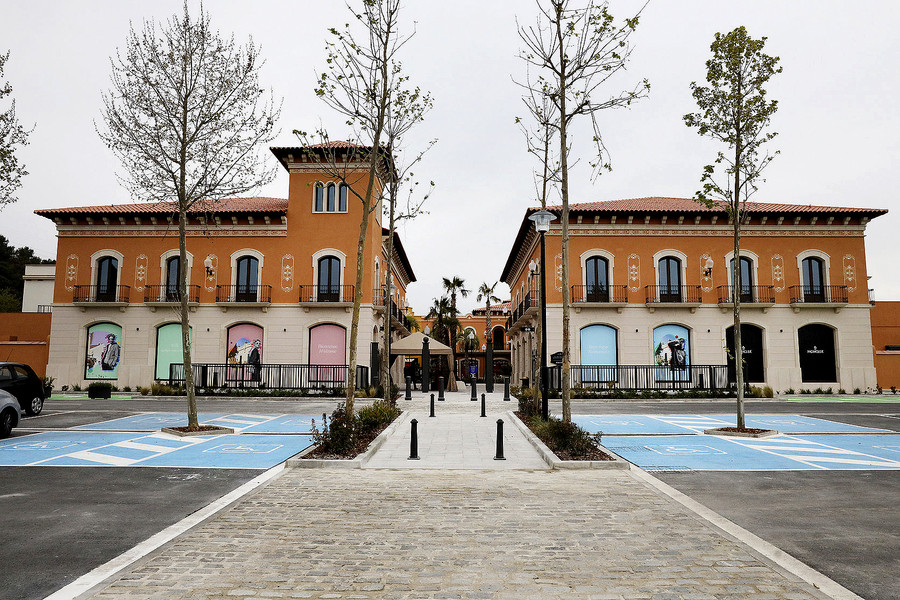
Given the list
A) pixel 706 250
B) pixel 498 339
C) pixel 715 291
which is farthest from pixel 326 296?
pixel 498 339

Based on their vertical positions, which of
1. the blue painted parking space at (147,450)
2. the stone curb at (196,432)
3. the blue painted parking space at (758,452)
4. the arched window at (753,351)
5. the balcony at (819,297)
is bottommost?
the blue painted parking space at (758,452)

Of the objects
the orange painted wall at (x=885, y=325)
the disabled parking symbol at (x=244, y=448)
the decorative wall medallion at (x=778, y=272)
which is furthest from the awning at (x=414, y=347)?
the orange painted wall at (x=885, y=325)

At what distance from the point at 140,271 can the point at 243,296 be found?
6.13 m

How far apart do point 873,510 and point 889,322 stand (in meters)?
37.1

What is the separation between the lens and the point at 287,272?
31109 millimetres

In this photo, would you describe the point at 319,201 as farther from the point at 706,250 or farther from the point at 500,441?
the point at 500,441

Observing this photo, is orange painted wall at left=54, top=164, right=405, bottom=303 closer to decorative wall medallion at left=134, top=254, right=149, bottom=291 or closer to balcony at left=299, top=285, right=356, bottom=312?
decorative wall medallion at left=134, top=254, right=149, bottom=291

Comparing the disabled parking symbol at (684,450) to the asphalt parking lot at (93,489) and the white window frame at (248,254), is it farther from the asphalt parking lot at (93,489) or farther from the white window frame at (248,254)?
the white window frame at (248,254)

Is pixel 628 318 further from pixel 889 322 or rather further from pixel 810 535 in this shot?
pixel 810 535

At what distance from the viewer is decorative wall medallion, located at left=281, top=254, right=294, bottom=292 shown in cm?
3102

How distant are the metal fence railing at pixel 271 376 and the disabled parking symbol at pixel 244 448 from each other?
16.1 m

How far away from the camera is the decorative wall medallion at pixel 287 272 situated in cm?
3102

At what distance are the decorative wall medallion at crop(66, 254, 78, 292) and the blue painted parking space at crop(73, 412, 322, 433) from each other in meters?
18.3

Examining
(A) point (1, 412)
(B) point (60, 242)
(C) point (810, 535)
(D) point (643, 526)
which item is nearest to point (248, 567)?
(D) point (643, 526)
